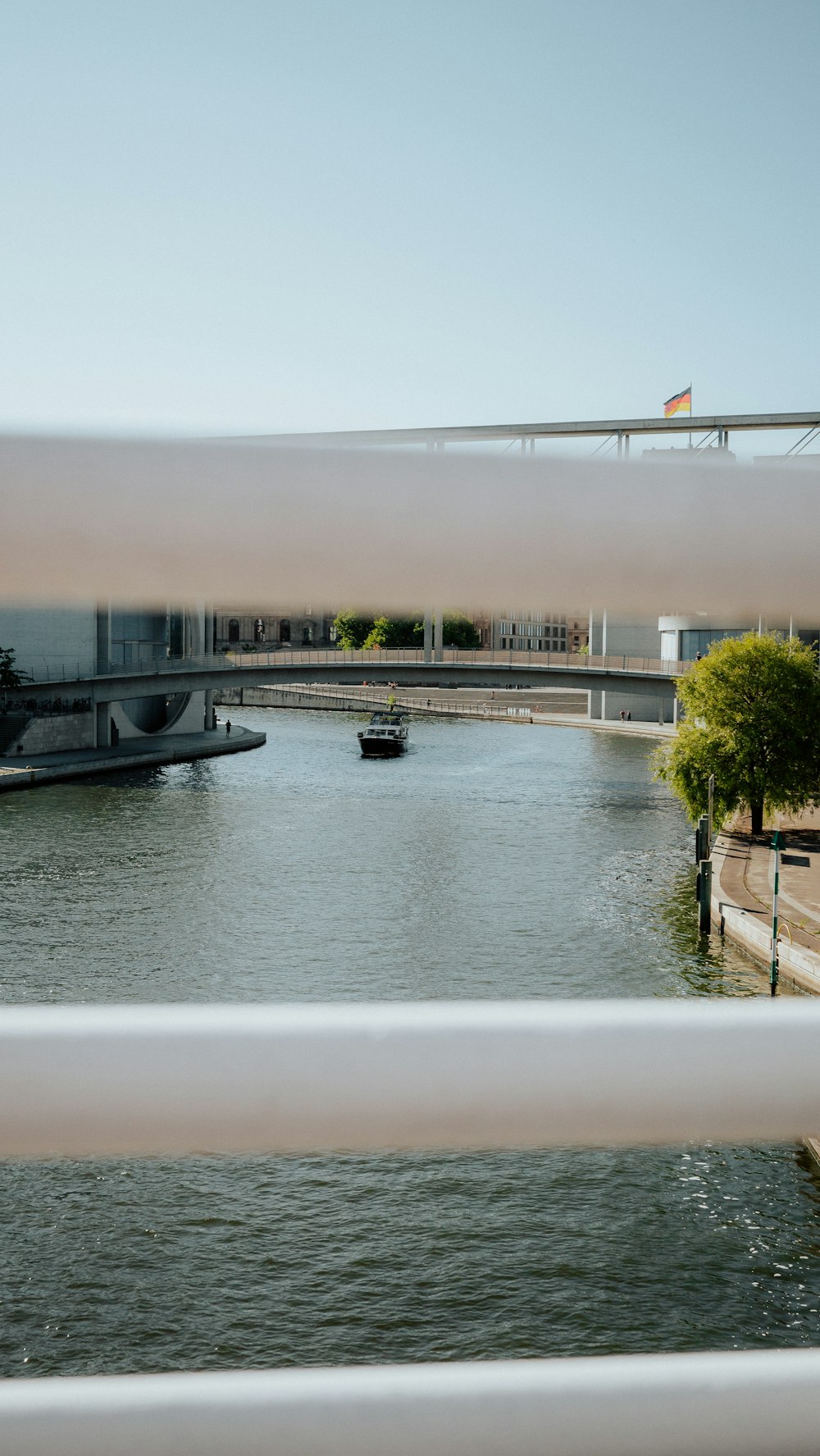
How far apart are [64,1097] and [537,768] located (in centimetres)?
3439

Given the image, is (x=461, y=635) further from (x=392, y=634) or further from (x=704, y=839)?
(x=704, y=839)

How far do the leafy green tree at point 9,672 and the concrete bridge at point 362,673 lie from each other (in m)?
0.46

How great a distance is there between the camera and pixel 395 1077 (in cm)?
49

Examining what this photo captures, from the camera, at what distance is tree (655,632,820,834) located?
2114 centimetres

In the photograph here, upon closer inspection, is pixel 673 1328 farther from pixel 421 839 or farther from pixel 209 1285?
pixel 421 839

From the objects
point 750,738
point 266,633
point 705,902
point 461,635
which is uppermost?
point 266,633

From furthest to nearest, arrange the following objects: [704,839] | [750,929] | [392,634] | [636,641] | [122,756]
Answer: [392,634] < [636,641] < [122,756] < [704,839] < [750,929]

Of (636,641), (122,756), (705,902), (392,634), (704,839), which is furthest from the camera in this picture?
(392,634)

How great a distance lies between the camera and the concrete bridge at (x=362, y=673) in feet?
112

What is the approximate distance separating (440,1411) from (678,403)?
45.6 metres

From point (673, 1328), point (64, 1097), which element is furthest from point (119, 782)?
point (64, 1097)

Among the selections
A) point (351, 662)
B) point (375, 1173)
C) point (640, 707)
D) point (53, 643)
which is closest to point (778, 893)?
point (375, 1173)

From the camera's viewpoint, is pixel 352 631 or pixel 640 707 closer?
pixel 640 707

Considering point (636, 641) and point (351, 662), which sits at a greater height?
point (636, 641)
